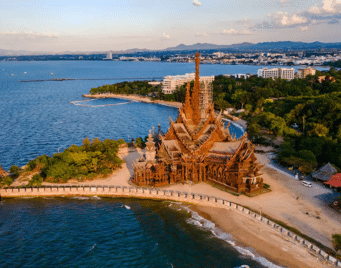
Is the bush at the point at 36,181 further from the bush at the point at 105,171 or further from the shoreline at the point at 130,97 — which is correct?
the shoreline at the point at 130,97

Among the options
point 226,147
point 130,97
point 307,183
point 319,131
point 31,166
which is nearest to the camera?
point 307,183

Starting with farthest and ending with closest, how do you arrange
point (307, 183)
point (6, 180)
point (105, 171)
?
1. point (105, 171)
2. point (6, 180)
3. point (307, 183)

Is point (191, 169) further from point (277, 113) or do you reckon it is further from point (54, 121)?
point (54, 121)

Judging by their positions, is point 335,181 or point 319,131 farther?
point 319,131

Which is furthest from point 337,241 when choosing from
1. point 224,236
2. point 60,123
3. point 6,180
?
point 60,123

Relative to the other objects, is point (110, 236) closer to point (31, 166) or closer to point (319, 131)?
point (31, 166)

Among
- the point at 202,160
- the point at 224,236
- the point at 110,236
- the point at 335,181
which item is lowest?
the point at 110,236

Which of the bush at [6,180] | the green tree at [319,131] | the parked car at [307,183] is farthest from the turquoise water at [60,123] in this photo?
the parked car at [307,183]

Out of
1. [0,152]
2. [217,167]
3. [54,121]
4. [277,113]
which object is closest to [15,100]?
[54,121]

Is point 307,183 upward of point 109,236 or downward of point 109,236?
upward
